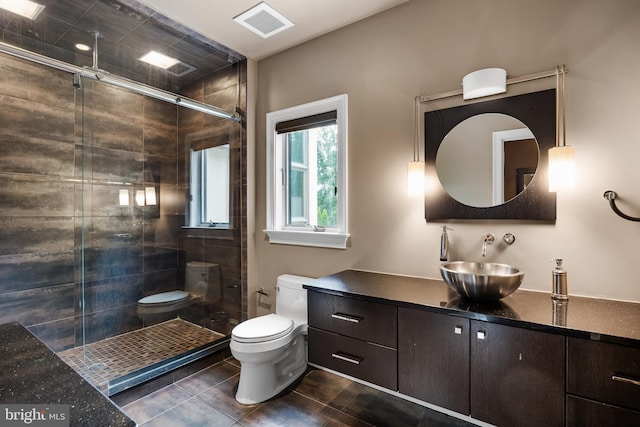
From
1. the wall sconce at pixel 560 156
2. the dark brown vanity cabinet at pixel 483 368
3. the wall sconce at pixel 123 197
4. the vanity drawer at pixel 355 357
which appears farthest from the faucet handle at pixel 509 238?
the wall sconce at pixel 123 197

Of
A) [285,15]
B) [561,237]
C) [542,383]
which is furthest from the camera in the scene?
[285,15]

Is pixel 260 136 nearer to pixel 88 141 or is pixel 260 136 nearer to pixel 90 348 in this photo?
pixel 88 141

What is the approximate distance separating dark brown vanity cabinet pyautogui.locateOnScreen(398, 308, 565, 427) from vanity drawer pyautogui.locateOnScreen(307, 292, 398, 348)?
0.19 feet

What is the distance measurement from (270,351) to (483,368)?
4.07 ft

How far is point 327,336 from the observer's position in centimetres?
179

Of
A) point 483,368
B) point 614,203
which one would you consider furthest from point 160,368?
point 614,203

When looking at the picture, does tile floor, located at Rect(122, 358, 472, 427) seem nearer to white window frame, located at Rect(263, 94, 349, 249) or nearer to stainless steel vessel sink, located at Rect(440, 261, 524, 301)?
stainless steel vessel sink, located at Rect(440, 261, 524, 301)

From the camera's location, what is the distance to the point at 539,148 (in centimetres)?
173

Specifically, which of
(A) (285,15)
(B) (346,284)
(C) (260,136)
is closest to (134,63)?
(C) (260,136)

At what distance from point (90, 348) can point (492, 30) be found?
12.1ft

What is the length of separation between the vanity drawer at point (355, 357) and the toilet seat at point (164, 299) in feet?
6.11

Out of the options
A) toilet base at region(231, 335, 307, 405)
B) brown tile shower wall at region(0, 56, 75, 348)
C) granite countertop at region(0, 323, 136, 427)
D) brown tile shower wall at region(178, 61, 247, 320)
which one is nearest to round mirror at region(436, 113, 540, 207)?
toilet base at region(231, 335, 307, 405)

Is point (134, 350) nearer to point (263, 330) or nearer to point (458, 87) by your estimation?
point (263, 330)

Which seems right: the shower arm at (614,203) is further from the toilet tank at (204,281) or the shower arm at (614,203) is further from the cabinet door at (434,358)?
the toilet tank at (204,281)
